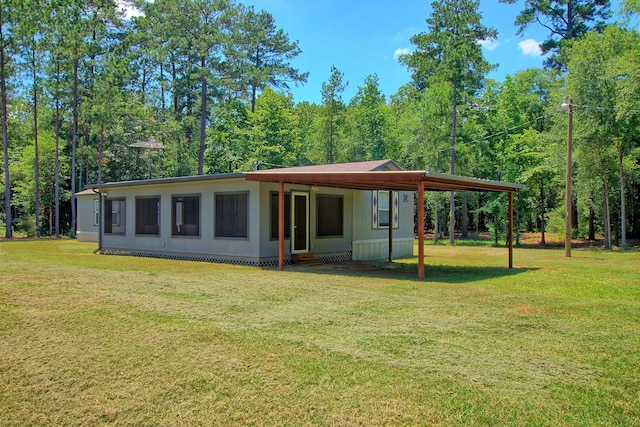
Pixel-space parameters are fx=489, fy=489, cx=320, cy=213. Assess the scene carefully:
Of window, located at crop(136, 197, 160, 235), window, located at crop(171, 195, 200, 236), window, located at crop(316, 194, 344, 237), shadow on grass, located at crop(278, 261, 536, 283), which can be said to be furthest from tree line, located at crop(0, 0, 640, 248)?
window, located at crop(171, 195, 200, 236)

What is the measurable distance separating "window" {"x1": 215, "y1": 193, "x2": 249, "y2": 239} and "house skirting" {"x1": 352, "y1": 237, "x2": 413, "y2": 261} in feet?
11.3

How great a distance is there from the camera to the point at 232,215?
1228 centimetres

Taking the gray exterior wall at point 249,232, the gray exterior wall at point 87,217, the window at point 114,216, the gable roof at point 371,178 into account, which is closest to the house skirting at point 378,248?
the gray exterior wall at point 249,232

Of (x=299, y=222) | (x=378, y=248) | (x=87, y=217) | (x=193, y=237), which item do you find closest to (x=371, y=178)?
(x=299, y=222)

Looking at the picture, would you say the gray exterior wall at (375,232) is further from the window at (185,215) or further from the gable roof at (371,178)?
the window at (185,215)

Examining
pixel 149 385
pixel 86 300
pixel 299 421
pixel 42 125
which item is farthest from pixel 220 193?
pixel 42 125

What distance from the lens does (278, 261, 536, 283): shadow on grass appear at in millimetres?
9695

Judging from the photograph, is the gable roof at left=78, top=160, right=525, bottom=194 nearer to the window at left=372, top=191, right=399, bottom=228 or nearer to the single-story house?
the single-story house

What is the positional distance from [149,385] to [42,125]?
27876mm

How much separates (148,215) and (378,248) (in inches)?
274

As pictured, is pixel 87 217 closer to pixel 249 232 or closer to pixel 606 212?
pixel 249 232

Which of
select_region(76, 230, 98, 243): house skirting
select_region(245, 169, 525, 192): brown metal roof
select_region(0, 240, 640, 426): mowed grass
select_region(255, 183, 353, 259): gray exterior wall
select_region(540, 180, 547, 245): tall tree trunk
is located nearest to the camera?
select_region(0, 240, 640, 426): mowed grass

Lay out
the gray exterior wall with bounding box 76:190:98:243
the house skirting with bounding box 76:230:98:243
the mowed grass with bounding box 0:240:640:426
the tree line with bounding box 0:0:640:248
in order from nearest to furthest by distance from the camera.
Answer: the mowed grass with bounding box 0:240:640:426 < the tree line with bounding box 0:0:640:248 < the gray exterior wall with bounding box 76:190:98:243 < the house skirting with bounding box 76:230:98:243

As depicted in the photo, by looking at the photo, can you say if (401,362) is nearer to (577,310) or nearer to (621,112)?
(577,310)
